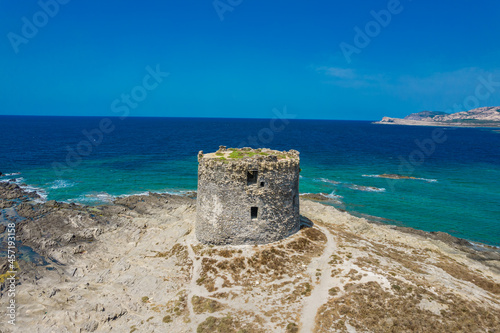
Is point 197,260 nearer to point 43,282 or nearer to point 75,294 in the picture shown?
point 75,294

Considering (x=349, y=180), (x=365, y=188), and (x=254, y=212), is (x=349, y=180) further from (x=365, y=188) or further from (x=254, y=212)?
(x=254, y=212)

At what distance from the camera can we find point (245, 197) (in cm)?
2238

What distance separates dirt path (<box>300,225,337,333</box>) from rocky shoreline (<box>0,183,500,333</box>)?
0.07 m

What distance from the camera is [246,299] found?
62.3 feet

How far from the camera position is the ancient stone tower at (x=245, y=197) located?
22.3m

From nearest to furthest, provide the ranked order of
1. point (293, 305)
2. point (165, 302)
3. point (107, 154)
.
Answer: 1. point (293, 305)
2. point (165, 302)
3. point (107, 154)


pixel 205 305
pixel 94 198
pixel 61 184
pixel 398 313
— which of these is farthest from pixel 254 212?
pixel 61 184

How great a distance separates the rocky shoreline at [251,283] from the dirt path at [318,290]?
0.07m

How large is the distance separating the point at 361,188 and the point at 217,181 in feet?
117

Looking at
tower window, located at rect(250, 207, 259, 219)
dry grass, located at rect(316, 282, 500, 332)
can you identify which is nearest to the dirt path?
dry grass, located at rect(316, 282, 500, 332)

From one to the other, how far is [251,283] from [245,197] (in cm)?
570

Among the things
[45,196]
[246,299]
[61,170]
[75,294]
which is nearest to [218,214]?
[246,299]

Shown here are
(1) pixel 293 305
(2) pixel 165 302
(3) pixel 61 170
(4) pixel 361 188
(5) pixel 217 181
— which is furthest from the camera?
(3) pixel 61 170

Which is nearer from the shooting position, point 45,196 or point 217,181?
point 217,181
